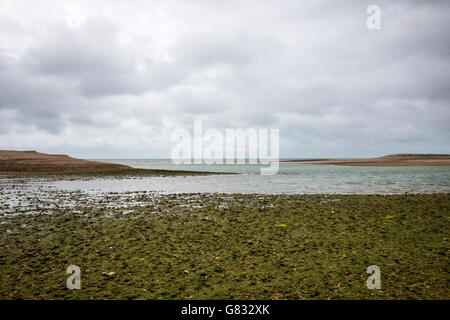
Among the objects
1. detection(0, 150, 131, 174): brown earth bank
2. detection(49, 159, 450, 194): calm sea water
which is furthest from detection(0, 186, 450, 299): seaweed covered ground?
detection(0, 150, 131, 174): brown earth bank

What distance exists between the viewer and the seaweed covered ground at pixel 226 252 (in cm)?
771

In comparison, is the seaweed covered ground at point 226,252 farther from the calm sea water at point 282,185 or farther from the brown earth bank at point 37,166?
the brown earth bank at point 37,166

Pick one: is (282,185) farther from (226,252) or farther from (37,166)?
(37,166)

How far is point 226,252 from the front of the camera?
11.0m

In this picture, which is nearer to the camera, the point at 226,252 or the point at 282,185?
the point at 226,252

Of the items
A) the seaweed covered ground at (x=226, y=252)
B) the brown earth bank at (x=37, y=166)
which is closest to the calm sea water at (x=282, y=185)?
the seaweed covered ground at (x=226, y=252)

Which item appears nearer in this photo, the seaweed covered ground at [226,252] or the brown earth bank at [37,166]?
the seaweed covered ground at [226,252]

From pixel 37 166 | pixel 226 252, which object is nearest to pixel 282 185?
pixel 226 252

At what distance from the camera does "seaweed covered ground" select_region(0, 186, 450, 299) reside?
771cm

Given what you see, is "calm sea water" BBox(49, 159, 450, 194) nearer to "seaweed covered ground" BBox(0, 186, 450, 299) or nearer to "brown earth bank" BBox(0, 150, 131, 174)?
"seaweed covered ground" BBox(0, 186, 450, 299)

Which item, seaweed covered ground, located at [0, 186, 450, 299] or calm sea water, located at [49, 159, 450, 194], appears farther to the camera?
calm sea water, located at [49, 159, 450, 194]
